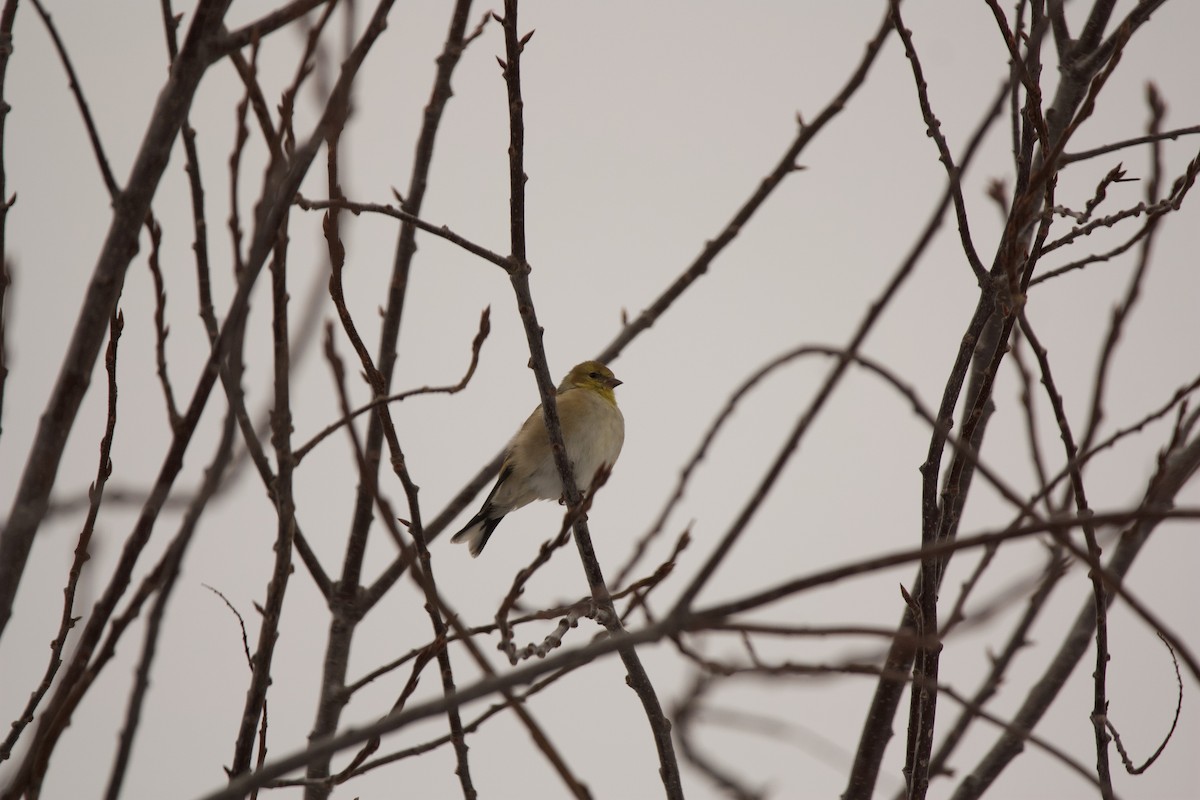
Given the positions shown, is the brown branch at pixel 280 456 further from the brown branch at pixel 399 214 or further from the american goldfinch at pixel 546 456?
the american goldfinch at pixel 546 456

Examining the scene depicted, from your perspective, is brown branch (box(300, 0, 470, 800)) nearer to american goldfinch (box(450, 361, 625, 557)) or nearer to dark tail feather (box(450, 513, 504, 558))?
american goldfinch (box(450, 361, 625, 557))

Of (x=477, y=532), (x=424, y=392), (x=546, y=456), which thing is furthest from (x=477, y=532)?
(x=424, y=392)

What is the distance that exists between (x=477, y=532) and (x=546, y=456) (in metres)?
0.68

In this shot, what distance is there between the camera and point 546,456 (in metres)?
6.11

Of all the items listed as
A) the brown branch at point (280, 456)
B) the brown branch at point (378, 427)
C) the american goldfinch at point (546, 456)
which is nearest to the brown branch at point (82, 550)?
the brown branch at point (280, 456)

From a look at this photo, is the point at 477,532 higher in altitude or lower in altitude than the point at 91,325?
higher

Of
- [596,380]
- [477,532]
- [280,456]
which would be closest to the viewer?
[280,456]

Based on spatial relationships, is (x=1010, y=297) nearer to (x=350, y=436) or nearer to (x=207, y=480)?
(x=350, y=436)

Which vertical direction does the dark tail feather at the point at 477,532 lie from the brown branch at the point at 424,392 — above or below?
above

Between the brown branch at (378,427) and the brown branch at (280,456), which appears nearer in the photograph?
the brown branch at (280,456)

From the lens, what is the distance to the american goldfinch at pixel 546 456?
615 centimetres

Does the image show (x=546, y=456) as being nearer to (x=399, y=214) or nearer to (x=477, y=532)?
(x=477, y=532)

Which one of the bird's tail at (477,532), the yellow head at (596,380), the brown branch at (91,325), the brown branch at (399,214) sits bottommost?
the brown branch at (91,325)

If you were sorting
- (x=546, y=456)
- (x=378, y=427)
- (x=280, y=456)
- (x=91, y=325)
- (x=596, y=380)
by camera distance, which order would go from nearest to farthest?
(x=91, y=325), (x=280, y=456), (x=378, y=427), (x=546, y=456), (x=596, y=380)
